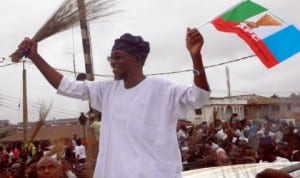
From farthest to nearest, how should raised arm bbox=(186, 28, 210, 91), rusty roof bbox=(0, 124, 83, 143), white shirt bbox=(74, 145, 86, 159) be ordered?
rusty roof bbox=(0, 124, 83, 143), white shirt bbox=(74, 145, 86, 159), raised arm bbox=(186, 28, 210, 91)

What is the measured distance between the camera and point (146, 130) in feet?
8.67

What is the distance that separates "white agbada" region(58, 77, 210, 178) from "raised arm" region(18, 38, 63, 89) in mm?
373

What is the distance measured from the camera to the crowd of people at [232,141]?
8.74m

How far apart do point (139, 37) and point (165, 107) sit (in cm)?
39

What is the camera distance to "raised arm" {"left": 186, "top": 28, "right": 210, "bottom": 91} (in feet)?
8.36

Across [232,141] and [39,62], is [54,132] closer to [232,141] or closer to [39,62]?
[232,141]

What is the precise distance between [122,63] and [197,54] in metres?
0.41

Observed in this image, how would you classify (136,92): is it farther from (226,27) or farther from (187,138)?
(187,138)

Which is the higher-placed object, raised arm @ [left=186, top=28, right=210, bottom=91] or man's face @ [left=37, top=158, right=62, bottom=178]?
raised arm @ [left=186, top=28, right=210, bottom=91]

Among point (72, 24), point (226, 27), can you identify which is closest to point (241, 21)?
point (226, 27)

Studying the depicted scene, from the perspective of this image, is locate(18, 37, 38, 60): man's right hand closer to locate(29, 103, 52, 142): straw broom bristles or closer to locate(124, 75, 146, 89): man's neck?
locate(124, 75, 146, 89): man's neck

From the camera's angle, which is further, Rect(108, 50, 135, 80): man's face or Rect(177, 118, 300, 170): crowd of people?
Rect(177, 118, 300, 170): crowd of people

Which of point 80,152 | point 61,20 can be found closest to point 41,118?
point 80,152

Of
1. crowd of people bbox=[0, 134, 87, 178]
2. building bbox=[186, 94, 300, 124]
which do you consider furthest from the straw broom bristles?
building bbox=[186, 94, 300, 124]
